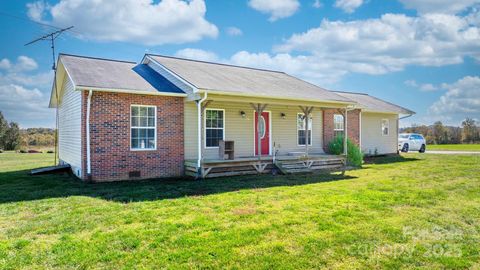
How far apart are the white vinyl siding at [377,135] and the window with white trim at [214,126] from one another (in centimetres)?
1051

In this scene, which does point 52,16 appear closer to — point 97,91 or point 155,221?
point 97,91

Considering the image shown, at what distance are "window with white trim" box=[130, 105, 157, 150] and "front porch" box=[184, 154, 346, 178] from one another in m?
1.51

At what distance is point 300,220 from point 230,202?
198 cm

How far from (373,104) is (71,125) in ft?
56.9

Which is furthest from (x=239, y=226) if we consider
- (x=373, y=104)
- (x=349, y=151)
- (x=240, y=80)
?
(x=373, y=104)

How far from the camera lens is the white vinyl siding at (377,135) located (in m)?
19.9

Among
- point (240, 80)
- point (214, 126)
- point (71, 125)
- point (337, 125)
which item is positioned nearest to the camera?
point (71, 125)

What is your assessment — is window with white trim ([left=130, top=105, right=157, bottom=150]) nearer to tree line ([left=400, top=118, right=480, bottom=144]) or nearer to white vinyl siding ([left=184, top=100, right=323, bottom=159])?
white vinyl siding ([left=184, top=100, right=323, bottom=159])

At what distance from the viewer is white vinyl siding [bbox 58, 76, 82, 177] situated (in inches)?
431

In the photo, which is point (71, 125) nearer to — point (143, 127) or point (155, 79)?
point (143, 127)

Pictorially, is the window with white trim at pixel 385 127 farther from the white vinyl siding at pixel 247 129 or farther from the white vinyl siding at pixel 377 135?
the white vinyl siding at pixel 247 129

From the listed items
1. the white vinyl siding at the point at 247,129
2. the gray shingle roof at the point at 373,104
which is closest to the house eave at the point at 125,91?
the white vinyl siding at the point at 247,129

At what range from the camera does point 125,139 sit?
418 inches

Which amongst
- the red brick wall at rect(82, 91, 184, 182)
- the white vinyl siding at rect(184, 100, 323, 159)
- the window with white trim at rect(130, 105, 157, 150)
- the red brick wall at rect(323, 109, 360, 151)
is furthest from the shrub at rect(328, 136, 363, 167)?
the window with white trim at rect(130, 105, 157, 150)
